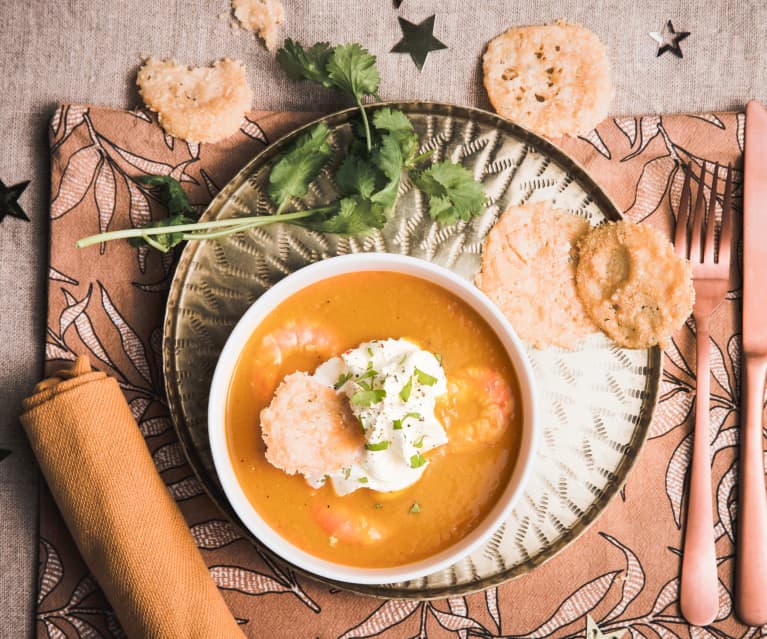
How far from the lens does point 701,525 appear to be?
1808 mm

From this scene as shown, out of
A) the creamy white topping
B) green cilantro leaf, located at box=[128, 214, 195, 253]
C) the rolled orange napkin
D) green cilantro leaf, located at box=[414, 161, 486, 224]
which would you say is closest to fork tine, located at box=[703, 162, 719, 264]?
green cilantro leaf, located at box=[414, 161, 486, 224]

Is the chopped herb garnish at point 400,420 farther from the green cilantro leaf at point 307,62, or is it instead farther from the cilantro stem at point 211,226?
the green cilantro leaf at point 307,62

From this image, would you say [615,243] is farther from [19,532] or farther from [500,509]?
[19,532]

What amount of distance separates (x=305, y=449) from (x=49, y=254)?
0.97 metres

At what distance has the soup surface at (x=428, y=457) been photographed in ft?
5.29

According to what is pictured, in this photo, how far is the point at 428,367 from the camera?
1.56 m

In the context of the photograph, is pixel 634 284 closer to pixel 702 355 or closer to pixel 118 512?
pixel 702 355

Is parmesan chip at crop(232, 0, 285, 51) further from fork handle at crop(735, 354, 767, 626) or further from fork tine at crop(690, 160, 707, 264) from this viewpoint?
Result: fork handle at crop(735, 354, 767, 626)

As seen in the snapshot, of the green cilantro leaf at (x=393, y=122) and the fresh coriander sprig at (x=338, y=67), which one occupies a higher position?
the fresh coriander sprig at (x=338, y=67)

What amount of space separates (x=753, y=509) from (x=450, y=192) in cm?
122

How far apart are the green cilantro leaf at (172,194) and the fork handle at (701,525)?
1435mm

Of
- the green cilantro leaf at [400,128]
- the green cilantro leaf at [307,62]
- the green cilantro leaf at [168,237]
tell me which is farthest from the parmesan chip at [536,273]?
the green cilantro leaf at [168,237]

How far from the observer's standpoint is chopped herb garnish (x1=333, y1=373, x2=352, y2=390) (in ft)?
5.24

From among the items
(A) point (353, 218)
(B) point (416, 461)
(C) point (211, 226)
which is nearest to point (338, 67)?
(A) point (353, 218)
